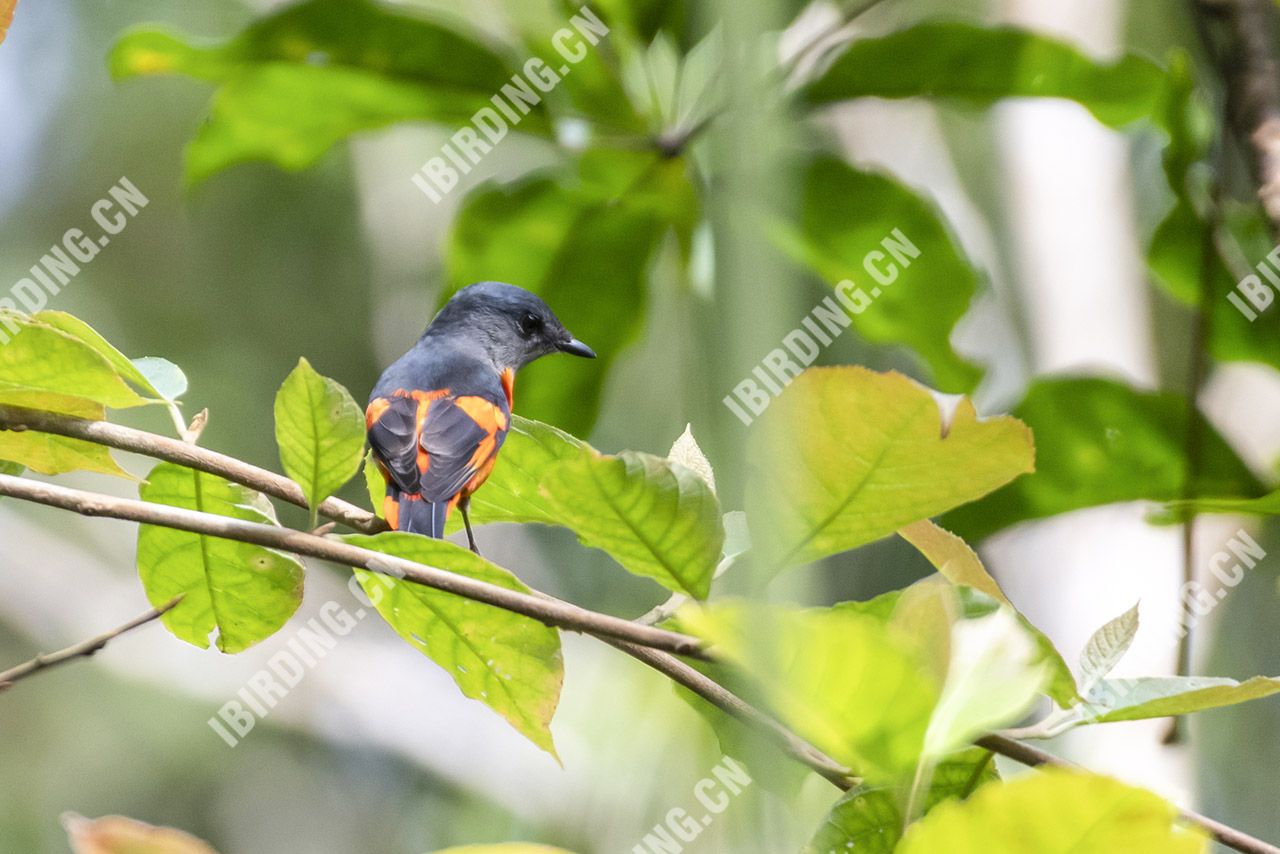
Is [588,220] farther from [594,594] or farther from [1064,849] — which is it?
[594,594]

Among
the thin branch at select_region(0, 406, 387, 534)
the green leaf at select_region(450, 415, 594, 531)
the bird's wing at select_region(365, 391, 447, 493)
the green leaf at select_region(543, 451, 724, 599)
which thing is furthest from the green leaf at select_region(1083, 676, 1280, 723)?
the bird's wing at select_region(365, 391, 447, 493)

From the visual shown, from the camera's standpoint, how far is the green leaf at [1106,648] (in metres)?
0.47

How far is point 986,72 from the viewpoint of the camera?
1203 mm

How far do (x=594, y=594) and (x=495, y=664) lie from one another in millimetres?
4352

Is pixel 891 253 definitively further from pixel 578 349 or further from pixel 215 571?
pixel 215 571

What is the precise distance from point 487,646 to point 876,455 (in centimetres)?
22

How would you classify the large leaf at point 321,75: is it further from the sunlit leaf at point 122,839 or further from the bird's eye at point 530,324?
the sunlit leaf at point 122,839

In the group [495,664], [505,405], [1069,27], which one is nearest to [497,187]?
[505,405]

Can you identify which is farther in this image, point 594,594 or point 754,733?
point 594,594

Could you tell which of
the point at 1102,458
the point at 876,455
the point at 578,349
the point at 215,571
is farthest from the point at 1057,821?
the point at 578,349

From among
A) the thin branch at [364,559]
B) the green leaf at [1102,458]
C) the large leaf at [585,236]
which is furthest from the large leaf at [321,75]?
the thin branch at [364,559]

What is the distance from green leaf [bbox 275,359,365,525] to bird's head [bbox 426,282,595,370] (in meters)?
0.98

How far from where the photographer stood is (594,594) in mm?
4852

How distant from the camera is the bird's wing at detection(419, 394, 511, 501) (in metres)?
1.27
